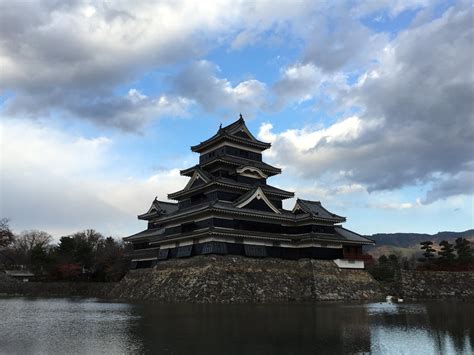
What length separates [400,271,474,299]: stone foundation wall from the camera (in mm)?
36713

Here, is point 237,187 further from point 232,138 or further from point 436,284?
point 436,284

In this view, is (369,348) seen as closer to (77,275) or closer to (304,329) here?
(304,329)

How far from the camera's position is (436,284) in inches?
1459

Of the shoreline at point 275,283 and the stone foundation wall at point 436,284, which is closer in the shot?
the shoreline at point 275,283

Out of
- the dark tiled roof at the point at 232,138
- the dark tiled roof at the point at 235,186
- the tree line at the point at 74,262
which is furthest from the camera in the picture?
the tree line at the point at 74,262

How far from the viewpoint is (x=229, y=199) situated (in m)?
40.1

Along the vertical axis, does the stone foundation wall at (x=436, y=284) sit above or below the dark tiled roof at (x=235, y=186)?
below

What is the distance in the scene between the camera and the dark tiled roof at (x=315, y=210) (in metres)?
41.2

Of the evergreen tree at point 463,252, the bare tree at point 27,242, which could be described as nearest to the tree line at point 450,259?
the evergreen tree at point 463,252

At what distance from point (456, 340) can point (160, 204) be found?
137 ft

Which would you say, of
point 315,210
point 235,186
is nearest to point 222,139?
point 235,186

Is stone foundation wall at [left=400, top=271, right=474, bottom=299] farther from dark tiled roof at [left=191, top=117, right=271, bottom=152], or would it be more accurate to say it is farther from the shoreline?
dark tiled roof at [left=191, top=117, right=271, bottom=152]

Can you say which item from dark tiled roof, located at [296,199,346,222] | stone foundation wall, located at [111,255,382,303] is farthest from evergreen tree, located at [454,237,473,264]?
dark tiled roof, located at [296,199,346,222]

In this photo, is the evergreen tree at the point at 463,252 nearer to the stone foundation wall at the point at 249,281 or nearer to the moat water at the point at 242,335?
the stone foundation wall at the point at 249,281
